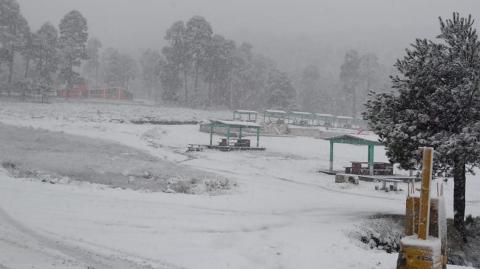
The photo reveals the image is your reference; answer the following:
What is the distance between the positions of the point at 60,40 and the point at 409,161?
223ft

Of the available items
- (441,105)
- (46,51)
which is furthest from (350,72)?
→ (441,105)

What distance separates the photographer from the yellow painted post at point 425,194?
24.6 feet

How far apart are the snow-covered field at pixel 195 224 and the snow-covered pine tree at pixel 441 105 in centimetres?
346

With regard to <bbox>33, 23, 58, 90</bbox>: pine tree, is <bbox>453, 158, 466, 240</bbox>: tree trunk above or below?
below

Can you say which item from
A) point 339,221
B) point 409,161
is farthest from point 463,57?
point 339,221

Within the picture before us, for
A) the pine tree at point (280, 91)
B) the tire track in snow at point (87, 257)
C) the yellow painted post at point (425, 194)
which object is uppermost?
the pine tree at point (280, 91)

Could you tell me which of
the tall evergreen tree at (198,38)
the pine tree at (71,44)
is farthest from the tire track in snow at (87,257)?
the tall evergreen tree at (198,38)

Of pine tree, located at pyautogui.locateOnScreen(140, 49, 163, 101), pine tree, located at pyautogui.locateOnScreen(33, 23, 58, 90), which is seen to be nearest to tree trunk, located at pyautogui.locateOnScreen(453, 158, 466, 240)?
pine tree, located at pyautogui.locateOnScreen(33, 23, 58, 90)

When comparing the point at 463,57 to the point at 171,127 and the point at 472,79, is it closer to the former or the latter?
the point at 472,79

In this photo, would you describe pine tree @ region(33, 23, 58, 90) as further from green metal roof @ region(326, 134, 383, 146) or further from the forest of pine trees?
green metal roof @ region(326, 134, 383, 146)

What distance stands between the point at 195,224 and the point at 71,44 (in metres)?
65.0

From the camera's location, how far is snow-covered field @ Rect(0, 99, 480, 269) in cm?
1028

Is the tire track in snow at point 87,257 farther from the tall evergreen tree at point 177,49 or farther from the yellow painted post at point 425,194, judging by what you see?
the tall evergreen tree at point 177,49

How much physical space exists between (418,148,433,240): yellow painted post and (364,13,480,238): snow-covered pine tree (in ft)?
25.9
